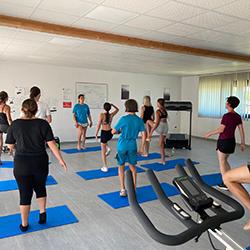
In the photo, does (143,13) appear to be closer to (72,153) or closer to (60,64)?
(72,153)

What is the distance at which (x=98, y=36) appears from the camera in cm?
410

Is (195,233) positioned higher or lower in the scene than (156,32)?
lower

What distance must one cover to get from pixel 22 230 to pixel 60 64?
591 cm

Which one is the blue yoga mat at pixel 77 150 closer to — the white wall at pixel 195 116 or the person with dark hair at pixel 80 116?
the person with dark hair at pixel 80 116

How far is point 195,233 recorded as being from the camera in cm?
116

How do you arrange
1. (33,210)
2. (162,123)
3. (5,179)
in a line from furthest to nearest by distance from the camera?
(162,123) → (5,179) → (33,210)

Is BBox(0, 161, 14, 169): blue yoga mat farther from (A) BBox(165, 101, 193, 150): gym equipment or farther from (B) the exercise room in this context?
(A) BBox(165, 101, 193, 150): gym equipment

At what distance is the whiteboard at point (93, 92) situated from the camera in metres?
8.42

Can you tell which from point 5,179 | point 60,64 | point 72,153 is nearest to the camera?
point 5,179

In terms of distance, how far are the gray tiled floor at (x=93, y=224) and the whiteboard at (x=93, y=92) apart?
4.13m

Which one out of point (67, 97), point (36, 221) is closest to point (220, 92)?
point (67, 97)

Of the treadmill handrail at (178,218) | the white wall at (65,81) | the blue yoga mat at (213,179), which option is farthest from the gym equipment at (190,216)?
the white wall at (65,81)

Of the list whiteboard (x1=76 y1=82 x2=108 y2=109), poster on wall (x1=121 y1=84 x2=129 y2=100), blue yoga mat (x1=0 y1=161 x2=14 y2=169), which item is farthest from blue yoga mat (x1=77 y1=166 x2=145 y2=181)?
poster on wall (x1=121 y1=84 x2=129 y2=100)

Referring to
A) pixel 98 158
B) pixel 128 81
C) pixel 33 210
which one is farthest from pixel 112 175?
pixel 128 81
